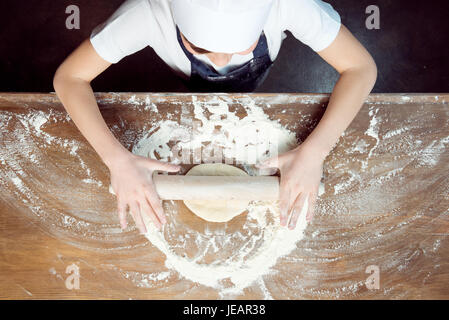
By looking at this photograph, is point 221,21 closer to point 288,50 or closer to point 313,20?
point 313,20

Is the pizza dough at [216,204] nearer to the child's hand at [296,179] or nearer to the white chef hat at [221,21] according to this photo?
the child's hand at [296,179]

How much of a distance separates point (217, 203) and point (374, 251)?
0.37 metres

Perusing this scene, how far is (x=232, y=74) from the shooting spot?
0.78m

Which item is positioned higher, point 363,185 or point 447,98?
point 447,98

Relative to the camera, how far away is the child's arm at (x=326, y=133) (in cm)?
66

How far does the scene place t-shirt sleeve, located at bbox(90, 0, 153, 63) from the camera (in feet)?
2.11

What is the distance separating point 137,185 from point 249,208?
248mm

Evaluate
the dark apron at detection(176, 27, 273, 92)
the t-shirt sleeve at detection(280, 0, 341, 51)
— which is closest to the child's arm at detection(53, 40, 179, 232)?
the dark apron at detection(176, 27, 273, 92)

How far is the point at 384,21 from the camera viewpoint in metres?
1.26

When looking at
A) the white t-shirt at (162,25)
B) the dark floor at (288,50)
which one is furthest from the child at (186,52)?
the dark floor at (288,50)

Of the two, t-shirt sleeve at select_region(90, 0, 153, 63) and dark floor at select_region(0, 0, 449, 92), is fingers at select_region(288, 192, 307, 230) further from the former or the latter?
dark floor at select_region(0, 0, 449, 92)
